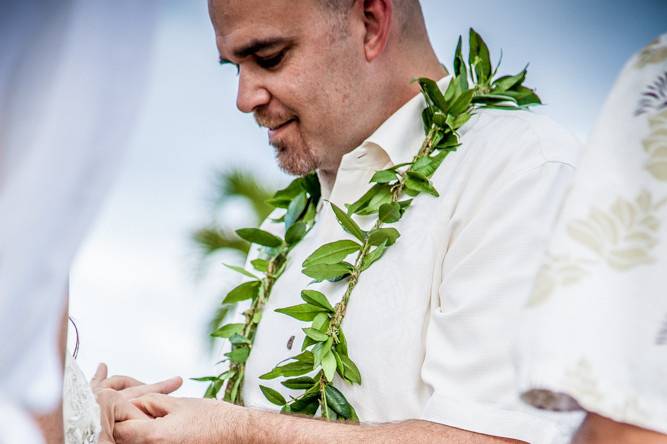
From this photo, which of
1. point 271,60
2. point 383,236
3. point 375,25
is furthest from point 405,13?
point 383,236

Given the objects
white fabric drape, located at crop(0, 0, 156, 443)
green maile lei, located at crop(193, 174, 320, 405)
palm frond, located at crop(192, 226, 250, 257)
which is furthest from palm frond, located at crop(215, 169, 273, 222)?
white fabric drape, located at crop(0, 0, 156, 443)

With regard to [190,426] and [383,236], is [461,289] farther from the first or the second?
[190,426]

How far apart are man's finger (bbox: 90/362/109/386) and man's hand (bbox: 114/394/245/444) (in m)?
0.27

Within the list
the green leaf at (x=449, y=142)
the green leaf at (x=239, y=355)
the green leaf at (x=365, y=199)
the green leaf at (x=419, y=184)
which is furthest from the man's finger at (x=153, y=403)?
the green leaf at (x=449, y=142)

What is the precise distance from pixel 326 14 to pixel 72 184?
5.64ft

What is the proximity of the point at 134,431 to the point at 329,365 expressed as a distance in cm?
50

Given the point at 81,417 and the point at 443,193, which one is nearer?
the point at 81,417

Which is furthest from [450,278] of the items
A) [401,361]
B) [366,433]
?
[366,433]

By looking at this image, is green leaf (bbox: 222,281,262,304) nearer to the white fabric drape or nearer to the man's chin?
the man's chin

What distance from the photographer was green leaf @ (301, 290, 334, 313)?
226cm

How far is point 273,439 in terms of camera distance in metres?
1.98

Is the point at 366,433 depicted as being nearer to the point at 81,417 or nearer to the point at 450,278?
the point at 450,278

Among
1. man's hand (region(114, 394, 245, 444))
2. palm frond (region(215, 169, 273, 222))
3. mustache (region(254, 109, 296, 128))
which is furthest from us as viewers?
palm frond (region(215, 169, 273, 222))

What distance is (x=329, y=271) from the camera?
2.30 metres
